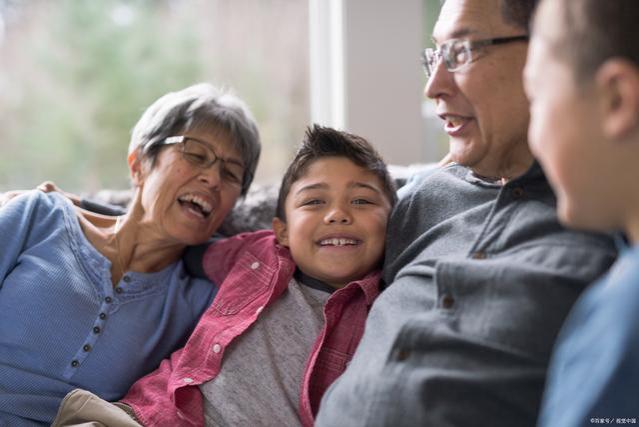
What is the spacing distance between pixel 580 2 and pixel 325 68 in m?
2.32

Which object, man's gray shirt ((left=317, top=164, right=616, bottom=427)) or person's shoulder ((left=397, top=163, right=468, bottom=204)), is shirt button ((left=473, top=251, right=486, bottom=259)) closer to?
man's gray shirt ((left=317, top=164, right=616, bottom=427))

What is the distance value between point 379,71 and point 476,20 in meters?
1.61

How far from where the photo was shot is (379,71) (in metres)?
3.02

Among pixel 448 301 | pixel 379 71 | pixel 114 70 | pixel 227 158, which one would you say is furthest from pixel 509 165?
pixel 114 70

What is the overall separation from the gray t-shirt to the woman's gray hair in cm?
53

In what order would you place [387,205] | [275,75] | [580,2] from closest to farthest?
[580,2] < [387,205] < [275,75]

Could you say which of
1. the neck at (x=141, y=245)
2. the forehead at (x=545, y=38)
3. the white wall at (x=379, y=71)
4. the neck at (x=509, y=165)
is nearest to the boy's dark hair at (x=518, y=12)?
the neck at (x=509, y=165)

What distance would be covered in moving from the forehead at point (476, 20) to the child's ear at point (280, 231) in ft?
2.30

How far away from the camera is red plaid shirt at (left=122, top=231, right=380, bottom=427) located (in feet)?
5.28

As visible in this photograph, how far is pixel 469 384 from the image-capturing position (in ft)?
3.90

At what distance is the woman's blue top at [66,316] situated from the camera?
1719 mm

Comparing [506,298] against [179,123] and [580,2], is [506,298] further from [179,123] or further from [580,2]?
[179,123]

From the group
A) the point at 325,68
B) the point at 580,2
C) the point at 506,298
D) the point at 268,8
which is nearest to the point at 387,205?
the point at 506,298

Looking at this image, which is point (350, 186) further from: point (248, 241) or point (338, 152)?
point (248, 241)
